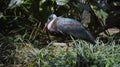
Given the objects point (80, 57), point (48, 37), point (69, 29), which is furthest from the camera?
point (48, 37)

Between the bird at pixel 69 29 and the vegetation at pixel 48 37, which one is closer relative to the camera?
the vegetation at pixel 48 37

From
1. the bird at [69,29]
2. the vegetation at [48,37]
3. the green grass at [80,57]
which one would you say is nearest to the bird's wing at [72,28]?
the bird at [69,29]

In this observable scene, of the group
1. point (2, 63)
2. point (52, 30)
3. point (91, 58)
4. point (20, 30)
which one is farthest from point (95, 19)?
point (91, 58)

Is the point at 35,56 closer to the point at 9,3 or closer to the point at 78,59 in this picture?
the point at 78,59

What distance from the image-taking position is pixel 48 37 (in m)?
6.05

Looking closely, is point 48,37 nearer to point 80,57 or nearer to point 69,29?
point 69,29

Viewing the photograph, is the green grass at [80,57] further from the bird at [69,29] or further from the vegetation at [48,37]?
the bird at [69,29]

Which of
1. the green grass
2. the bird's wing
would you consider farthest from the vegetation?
the bird's wing

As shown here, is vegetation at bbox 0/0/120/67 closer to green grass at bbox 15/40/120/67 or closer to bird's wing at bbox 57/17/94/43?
Answer: green grass at bbox 15/40/120/67

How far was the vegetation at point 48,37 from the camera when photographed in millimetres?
3855

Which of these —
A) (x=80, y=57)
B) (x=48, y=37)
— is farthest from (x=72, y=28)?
(x=80, y=57)

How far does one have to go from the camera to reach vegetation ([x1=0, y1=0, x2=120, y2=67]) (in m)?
3.86

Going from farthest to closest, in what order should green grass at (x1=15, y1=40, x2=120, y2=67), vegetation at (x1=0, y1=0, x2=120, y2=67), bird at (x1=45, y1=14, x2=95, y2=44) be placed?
bird at (x1=45, y1=14, x2=95, y2=44) < vegetation at (x1=0, y1=0, x2=120, y2=67) < green grass at (x1=15, y1=40, x2=120, y2=67)

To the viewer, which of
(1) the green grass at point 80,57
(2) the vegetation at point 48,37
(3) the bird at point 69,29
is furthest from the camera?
(3) the bird at point 69,29
